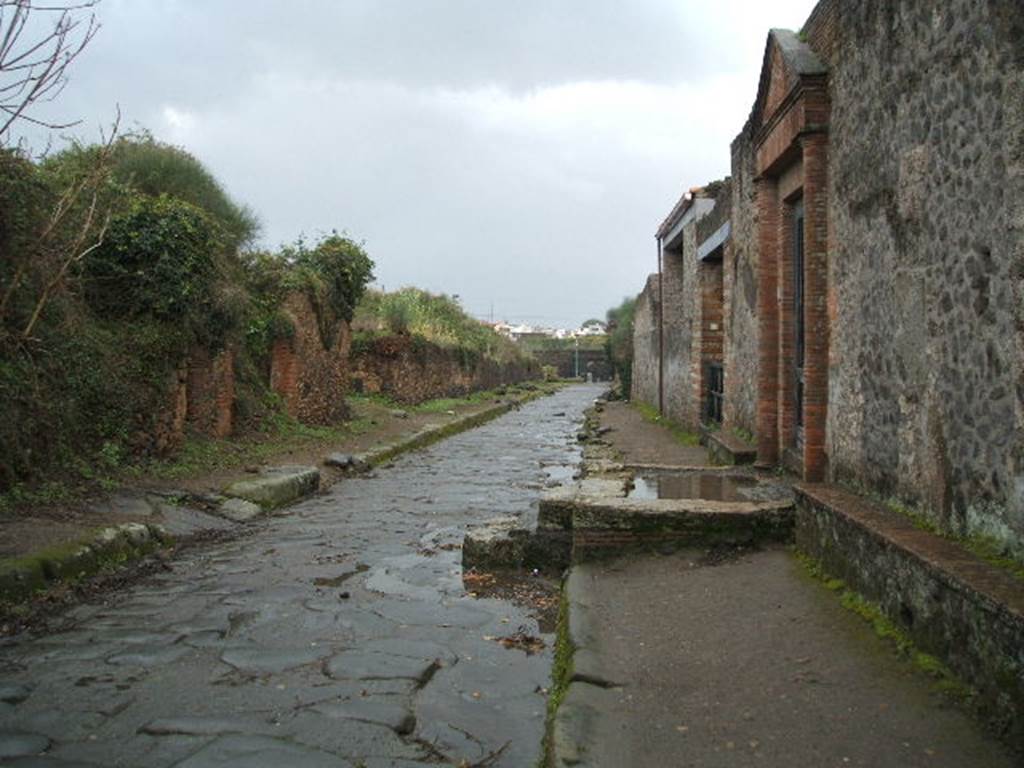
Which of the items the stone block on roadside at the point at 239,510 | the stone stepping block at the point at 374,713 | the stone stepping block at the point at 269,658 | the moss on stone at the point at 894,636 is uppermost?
the moss on stone at the point at 894,636

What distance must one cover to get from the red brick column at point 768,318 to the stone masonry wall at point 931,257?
6.61ft

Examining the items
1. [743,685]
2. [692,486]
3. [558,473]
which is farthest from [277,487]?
[743,685]

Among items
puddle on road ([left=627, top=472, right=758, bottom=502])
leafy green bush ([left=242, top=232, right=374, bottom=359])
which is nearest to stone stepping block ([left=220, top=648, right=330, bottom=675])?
puddle on road ([left=627, top=472, right=758, bottom=502])

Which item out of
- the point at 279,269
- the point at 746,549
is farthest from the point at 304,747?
the point at 279,269

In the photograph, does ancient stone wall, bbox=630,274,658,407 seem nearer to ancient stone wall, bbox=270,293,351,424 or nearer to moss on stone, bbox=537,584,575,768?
ancient stone wall, bbox=270,293,351,424

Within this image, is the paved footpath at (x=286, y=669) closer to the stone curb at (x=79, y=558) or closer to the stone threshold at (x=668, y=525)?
the stone curb at (x=79, y=558)

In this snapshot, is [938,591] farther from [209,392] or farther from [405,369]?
[405,369]

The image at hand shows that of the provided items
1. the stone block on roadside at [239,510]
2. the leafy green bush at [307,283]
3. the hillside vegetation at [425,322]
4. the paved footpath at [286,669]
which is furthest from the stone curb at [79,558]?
the hillside vegetation at [425,322]

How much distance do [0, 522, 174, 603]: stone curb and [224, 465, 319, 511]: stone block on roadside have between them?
1741 mm

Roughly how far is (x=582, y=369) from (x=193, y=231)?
6835 centimetres

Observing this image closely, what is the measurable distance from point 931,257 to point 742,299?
5541 millimetres

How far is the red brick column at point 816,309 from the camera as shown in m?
6.52

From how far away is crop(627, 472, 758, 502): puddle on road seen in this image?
21.6ft

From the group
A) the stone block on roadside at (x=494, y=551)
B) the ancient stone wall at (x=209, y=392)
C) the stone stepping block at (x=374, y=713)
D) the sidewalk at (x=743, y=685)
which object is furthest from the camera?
the ancient stone wall at (x=209, y=392)
